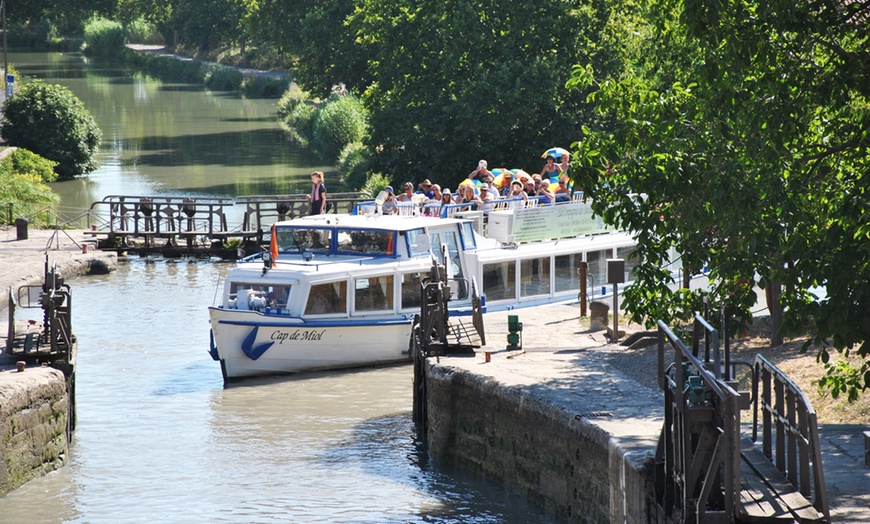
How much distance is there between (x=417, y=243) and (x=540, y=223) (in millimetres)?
3421

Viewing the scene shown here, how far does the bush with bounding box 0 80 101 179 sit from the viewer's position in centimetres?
5578

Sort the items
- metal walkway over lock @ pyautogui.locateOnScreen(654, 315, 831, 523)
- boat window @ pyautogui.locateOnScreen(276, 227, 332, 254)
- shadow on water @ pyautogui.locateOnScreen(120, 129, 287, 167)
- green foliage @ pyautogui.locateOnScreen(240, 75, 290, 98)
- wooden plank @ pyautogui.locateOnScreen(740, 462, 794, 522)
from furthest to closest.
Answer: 1. green foliage @ pyautogui.locateOnScreen(240, 75, 290, 98)
2. shadow on water @ pyautogui.locateOnScreen(120, 129, 287, 167)
3. boat window @ pyautogui.locateOnScreen(276, 227, 332, 254)
4. wooden plank @ pyautogui.locateOnScreen(740, 462, 794, 522)
5. metal walkway over lock @ pyautogui.locateOnScreen(654, 315, 831, 523)

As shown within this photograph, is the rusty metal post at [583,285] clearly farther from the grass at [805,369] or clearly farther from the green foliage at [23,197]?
the green foliage at [23,197]

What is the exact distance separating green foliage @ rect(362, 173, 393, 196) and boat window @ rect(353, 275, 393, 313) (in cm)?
2035

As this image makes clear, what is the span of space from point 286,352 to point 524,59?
65.2 feet

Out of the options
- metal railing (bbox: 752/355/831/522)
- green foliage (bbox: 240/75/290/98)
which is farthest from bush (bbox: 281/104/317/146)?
metal railing (bbox: 752/355/831/522)

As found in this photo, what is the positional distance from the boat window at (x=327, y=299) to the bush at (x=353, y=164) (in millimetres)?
22210

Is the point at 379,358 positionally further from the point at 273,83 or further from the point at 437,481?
the point at 273,83

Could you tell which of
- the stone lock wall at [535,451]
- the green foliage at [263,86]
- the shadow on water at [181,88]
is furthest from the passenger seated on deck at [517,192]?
the shadow on water at [181,88]

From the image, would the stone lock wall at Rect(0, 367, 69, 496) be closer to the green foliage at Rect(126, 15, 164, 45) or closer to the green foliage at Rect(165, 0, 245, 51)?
the green foliage at Rect(165, 0, 245, 51)

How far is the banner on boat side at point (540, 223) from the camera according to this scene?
28266mm

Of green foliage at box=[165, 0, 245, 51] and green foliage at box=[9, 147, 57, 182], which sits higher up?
green foliage at box=[165, 0, 245, 51]

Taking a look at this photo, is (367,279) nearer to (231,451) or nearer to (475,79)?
(231,451)

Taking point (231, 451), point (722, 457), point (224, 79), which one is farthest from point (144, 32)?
point (722, 457)
